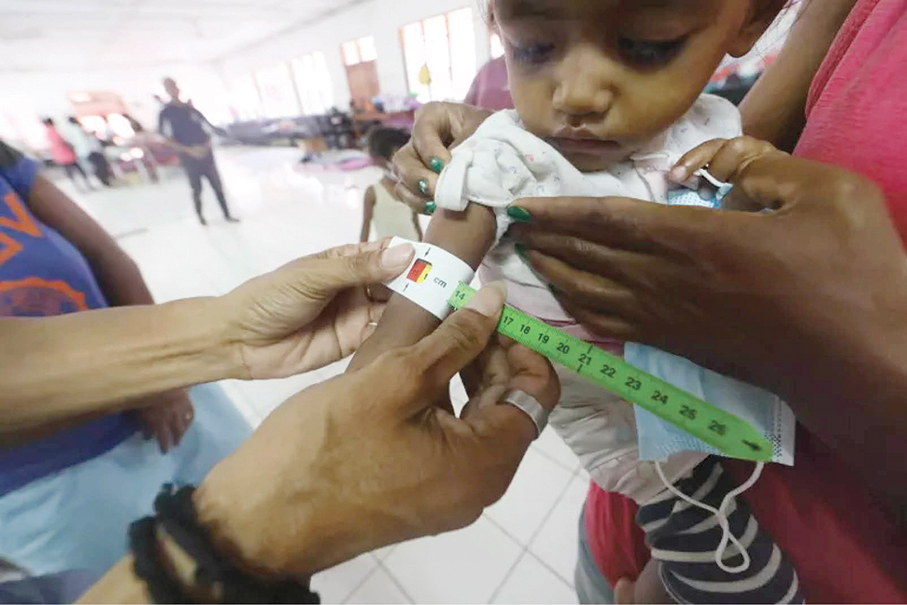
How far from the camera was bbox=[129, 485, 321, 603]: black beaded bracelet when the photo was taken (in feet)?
1.27

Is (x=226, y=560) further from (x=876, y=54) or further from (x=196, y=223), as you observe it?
(x=196, y=223)

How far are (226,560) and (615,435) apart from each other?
1.76ft

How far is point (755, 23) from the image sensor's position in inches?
21.2

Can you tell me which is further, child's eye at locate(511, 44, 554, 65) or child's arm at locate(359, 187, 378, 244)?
child's arm at locate(359, 187, 378, 244)

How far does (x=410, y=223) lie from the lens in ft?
6.82

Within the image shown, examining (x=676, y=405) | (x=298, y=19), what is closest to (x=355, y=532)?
(x=676, y=405)

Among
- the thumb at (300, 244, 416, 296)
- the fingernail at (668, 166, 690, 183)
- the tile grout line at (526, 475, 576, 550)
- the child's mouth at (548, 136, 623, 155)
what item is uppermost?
the child's mouth at (548, 136, 623, 155)

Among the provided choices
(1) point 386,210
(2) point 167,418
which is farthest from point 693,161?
(1) point 386,210

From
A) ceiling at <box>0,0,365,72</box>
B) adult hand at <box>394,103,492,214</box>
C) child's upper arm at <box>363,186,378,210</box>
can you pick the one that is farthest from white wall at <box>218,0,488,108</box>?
adult hand at <box>394,103,492,214</box>

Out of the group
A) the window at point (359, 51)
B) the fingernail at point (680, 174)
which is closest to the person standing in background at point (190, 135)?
the fingernail at point (680, 174)

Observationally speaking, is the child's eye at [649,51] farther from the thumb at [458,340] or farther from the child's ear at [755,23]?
the thumb at [458,340]

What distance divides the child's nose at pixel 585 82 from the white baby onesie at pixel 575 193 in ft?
0.27

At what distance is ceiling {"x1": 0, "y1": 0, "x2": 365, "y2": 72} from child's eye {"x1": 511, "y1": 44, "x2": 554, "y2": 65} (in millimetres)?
1881

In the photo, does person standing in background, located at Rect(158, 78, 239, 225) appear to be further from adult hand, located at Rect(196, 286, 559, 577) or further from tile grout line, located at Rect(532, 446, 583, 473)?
tile grout line, located at Rect(532, 446, 583, 473)
